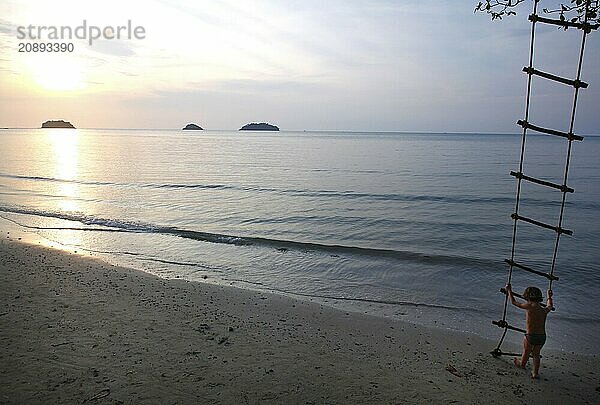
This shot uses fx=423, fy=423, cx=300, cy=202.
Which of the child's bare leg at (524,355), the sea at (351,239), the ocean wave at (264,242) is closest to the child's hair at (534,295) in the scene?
the child's bare leg at (524,355)

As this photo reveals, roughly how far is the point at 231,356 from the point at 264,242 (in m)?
9.80

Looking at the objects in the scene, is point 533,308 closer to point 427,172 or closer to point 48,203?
point 48,203

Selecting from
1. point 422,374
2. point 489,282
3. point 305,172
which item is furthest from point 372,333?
point 305,172

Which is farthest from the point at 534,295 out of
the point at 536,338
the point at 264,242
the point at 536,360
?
the point at 264,242

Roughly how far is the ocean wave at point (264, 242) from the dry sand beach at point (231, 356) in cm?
620

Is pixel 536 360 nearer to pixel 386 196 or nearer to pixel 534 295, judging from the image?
pixel 534 295

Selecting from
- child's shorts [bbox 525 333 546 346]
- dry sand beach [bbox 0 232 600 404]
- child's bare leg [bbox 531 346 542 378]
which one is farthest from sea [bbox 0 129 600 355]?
child's shorts [bbox 525 333 546 346]

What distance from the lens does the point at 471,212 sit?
74.7 feet

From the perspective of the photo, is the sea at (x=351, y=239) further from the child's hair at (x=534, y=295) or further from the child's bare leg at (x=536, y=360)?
the child's hair at (x=534, y=295)

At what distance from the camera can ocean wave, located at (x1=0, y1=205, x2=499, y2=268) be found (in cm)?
1405

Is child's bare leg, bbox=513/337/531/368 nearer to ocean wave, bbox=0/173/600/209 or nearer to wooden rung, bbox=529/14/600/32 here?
wooden rung, bbox=529/14/600/32

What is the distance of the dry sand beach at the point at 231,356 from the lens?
5.09 m

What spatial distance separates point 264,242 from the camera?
15.7 metres

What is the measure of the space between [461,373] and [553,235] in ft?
48.6
